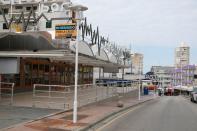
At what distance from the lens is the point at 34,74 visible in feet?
112

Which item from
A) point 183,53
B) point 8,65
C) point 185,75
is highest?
point 183,53

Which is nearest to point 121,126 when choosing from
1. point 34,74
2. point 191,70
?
point 34,74

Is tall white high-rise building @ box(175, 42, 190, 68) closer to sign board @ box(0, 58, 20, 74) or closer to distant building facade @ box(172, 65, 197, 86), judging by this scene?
distant building facade @ box(172, 65, 197, 86)

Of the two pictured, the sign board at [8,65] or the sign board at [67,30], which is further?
the sign board at [8,65]

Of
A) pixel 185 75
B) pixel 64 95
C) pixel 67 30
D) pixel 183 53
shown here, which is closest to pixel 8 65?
pixel 64 95

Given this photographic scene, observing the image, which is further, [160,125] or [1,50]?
[1,50]

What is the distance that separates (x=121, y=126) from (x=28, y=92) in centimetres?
1673

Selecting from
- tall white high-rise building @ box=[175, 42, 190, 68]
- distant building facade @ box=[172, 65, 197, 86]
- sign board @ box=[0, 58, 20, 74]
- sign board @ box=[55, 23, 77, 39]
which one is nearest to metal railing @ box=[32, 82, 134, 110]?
sign board @ box=[0, 58, 20, 74]

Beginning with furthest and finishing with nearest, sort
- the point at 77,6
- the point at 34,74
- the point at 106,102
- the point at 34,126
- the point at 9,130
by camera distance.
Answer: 1. the point at 34,74
2. the point at 106,102
3. the point at 77,6
4. the point at 34,126
5. the point at 9,130

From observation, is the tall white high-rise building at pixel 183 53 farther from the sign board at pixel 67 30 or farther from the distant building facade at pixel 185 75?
the sign board at pixel 67 30

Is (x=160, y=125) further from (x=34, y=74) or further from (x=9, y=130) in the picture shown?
(x=34, y=74)

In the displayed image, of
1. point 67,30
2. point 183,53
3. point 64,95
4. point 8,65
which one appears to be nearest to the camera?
point 67,30

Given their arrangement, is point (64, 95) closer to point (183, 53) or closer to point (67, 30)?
point (67, 30)

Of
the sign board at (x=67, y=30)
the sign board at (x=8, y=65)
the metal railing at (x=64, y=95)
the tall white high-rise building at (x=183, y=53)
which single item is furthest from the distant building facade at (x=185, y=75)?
the sign board at (x=67, y=30)
